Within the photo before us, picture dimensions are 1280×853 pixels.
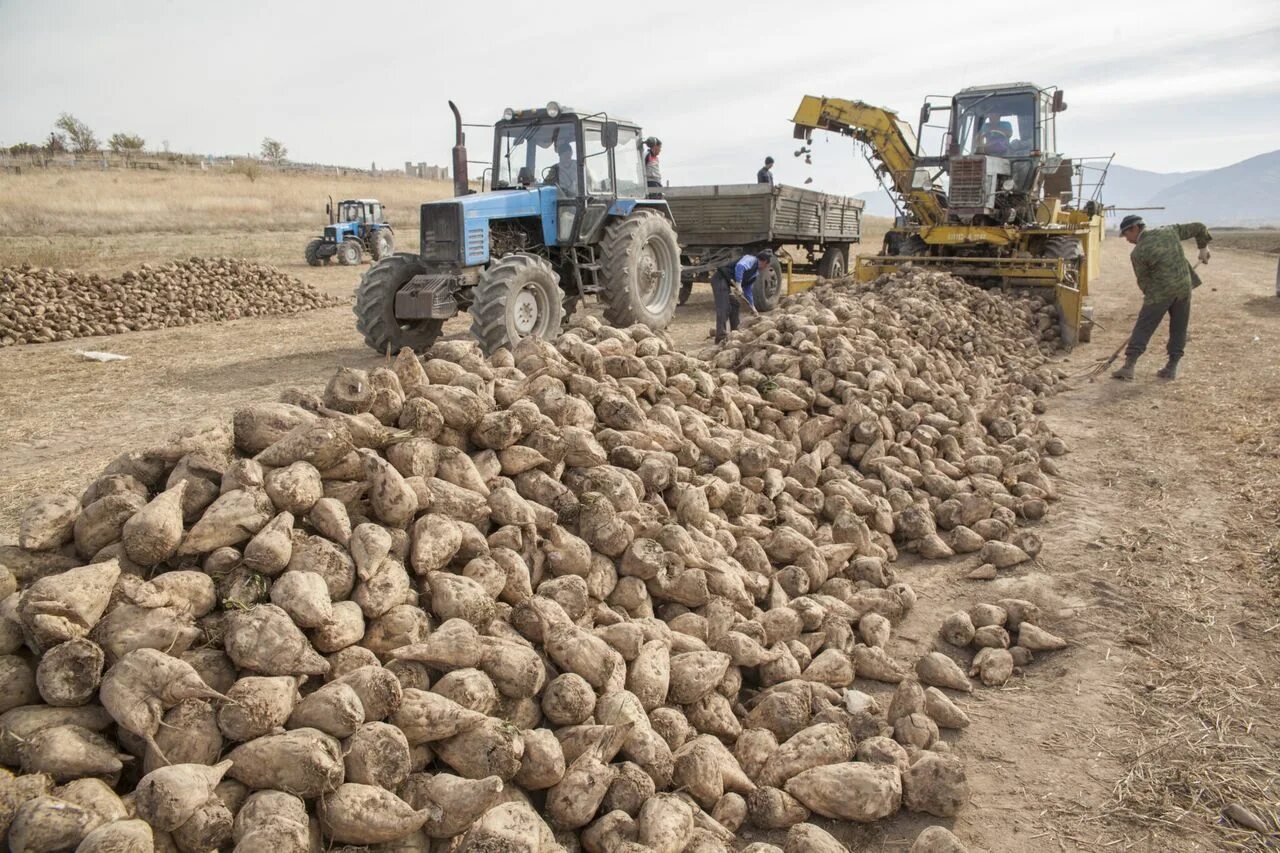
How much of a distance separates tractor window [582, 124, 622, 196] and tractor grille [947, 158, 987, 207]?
5.26 metres

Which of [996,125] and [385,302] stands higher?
[996,125]

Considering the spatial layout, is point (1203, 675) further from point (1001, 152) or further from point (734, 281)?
point (1001, 152)

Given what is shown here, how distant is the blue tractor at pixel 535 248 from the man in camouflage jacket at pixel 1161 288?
16.7 feet

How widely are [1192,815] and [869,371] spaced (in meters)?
3.95

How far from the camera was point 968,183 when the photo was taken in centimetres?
1184

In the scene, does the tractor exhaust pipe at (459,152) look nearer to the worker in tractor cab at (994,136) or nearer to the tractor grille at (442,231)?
the tractor grille at (442,231)

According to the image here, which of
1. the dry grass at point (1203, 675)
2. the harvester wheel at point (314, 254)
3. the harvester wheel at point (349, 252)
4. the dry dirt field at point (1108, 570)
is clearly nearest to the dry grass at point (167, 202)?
the harvester wheel at point (314, 254)

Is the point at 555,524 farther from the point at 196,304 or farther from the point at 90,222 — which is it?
the point at 90,222

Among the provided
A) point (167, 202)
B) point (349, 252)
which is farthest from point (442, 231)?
point (167, 202)

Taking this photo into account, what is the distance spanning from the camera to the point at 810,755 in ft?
9.46

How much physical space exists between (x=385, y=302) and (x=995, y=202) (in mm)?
9085

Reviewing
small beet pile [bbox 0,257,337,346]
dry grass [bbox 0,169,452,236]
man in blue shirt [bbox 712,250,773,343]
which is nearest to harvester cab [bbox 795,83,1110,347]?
man in blue shirt [bbox 712,250,773,343]

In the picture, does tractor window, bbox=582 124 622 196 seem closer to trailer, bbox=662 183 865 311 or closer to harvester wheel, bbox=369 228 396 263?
trailer, bbox=662 183 865 311

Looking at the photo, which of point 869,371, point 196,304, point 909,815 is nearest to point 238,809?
point 909,815
